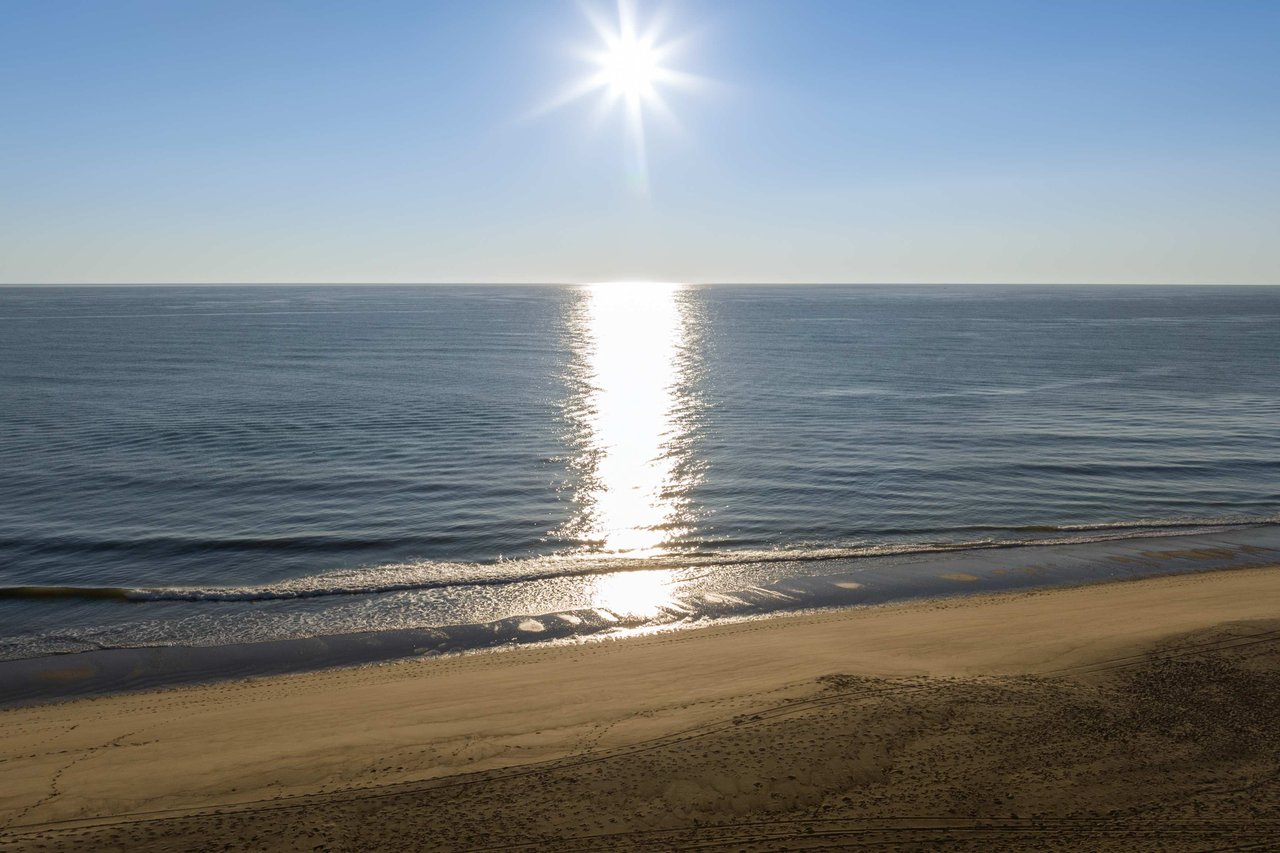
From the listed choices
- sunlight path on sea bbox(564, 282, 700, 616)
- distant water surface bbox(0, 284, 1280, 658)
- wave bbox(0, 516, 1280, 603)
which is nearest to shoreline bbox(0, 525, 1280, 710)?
distant water surface bbox(0, 284, 1280, 658)

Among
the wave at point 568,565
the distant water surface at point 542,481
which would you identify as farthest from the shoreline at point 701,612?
the wave at point 568,565

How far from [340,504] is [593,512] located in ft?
30.2

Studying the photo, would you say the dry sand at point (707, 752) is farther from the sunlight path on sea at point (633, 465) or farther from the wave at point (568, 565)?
the sunlight path on sea at point (633, 465)

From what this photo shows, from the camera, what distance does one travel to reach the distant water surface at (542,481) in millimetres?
22922

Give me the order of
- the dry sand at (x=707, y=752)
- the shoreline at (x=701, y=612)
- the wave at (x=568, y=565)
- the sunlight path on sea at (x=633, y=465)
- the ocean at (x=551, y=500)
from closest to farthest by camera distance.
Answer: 1. the dry sand at (x=707, y=752)
2. the shoreline at (x=701, y=612)
3. the ocean at (x=551, y=500)
4. the wave at (x=568, y=565)
5. the sunlight path on sea at (x=633, y=465)

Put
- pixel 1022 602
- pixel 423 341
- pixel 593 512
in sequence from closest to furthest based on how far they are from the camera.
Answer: pixel 1022 602 → pixel 593 512 → pixel 423 341

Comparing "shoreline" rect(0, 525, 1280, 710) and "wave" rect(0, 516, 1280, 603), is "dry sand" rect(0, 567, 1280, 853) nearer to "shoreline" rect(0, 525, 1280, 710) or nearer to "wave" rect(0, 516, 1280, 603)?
"shoreline" rect(0, 525, 1280, 710)

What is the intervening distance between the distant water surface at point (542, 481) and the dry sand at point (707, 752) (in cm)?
506

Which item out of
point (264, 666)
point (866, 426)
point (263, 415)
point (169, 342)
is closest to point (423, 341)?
point (169, 342)

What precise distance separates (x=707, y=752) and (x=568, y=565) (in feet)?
42.9

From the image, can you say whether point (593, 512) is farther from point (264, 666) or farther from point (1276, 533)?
point (1276, 533)

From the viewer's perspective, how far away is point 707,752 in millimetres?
12422

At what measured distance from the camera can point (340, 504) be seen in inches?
1236

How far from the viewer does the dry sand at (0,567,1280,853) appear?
35.1 ft
